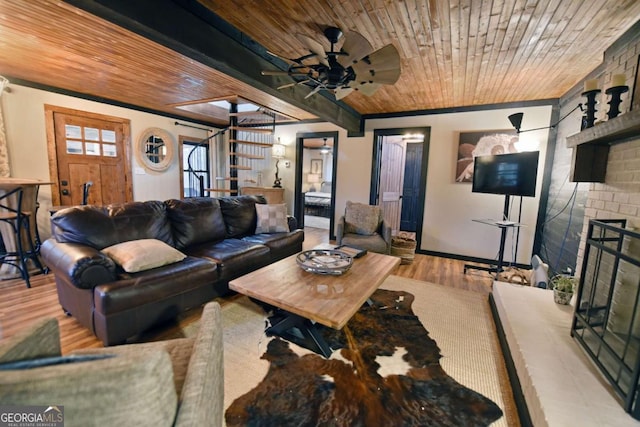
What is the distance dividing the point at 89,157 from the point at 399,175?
5.65 m

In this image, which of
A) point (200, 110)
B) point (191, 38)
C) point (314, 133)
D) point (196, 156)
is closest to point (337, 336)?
point (191, 38)

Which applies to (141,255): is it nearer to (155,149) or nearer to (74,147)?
(74,147)

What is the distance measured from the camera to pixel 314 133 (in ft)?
18.8

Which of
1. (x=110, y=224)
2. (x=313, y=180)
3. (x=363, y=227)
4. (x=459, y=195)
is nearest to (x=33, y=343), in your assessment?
(x=110, y=224)

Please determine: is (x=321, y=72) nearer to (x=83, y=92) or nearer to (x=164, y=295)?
(x=164, y=295)

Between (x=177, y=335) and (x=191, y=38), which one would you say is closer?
(x=191, y=38)

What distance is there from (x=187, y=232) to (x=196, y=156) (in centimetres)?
406

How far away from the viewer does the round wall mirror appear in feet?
17.1

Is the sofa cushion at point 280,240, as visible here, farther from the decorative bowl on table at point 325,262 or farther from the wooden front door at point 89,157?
the wooden front door at point 89,157

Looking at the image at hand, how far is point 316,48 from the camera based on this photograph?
196cm

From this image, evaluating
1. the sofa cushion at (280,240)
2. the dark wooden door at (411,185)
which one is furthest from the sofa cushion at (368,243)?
the dark wooden door at (411,185)

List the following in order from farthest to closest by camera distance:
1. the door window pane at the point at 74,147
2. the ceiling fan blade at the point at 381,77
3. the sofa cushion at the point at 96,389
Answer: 1. the door window pane at the point at 74,147
2. the ceiling fan blade at the point at 381,77
3. the sofa cushion at the point at 96,389

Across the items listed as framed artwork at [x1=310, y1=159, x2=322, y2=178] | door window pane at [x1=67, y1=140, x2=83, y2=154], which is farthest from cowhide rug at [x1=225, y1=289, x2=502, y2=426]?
framed artwork at [x1=310, y1=159, x2=322, y2=178]

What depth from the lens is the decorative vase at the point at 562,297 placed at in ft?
7.45
